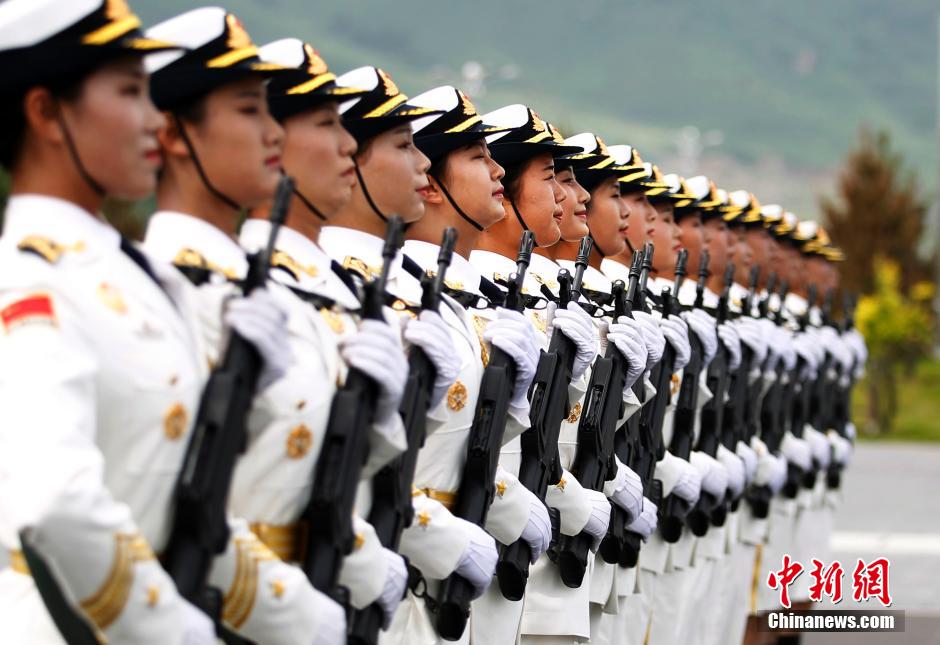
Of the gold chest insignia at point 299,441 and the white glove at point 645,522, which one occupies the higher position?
the gold chest insignia at point 299,441

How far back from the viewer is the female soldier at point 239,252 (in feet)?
10.7

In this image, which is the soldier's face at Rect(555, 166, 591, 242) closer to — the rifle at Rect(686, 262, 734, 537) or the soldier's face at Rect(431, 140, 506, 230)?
the soldier's face at Rect(431, 140, 506, 230)

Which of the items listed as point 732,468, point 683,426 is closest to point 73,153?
point 683,426

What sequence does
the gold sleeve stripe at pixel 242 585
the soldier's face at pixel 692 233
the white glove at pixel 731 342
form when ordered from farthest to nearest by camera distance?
the soldier's face at pixel 692 233, the white glove at pixel 731 342, the gold sleeve stripe at pixel 242 585

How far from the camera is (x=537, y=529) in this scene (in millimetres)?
4965

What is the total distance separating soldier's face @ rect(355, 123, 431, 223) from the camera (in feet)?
14.1

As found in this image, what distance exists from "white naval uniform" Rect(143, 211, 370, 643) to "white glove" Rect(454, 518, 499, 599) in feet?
3.02

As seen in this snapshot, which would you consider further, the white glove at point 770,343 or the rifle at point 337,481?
the white glove at point 770,343

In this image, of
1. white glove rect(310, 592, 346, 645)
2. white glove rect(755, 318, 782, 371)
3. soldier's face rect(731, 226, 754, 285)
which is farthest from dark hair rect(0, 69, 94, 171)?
soldier's face rect(731, 226, 754, 285)

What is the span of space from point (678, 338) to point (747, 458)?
181cm

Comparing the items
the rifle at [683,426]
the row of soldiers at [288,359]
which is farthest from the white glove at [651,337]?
the rifle at [683,426]

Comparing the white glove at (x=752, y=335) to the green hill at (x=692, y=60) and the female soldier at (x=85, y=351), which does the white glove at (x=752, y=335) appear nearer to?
the female soldier at (x=85, y=351)

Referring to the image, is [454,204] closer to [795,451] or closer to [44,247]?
[44,247]

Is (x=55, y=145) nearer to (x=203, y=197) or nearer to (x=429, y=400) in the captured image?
(x=203, y=197)
